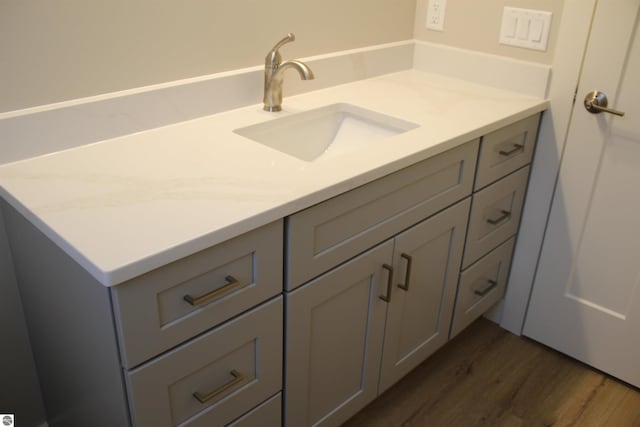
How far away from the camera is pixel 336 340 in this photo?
1507 millimetres

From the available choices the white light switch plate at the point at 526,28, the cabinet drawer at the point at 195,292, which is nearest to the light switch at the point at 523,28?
the white light switch plate at the point at 526,28

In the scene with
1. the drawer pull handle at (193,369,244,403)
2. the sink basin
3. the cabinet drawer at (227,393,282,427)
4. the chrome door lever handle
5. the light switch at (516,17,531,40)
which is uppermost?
the light switch at (516,17,531,40)

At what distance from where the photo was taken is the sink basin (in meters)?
1.67

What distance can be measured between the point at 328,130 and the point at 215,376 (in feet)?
2.81

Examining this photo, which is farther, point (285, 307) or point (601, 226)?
point (601, 226)

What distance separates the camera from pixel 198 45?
155cm

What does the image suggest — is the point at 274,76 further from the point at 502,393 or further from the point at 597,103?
the point at 502,393

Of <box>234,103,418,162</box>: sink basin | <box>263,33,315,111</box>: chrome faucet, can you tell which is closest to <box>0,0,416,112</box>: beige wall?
<box>263,33,315,111</box>: chrome faucet

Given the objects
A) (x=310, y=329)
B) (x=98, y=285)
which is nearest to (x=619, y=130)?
(x=310, y=329)

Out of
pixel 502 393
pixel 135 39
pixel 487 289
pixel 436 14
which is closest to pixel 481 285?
pixel 487 289

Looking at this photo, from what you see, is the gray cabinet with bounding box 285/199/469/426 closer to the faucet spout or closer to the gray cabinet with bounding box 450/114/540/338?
the gray cabinet with bounding box 450/114/540/338

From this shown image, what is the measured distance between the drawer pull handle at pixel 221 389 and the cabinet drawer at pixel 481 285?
912 mm

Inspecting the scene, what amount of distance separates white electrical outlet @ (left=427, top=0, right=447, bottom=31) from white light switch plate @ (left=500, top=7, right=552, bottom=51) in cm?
22

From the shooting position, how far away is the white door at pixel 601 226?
1763mm
